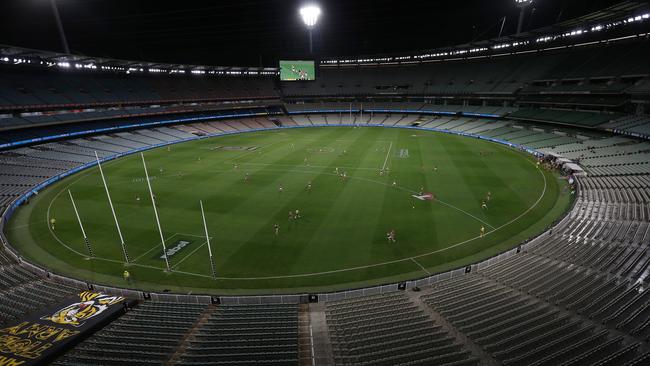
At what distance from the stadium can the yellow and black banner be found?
0.10m

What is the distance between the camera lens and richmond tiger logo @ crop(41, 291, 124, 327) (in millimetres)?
16266

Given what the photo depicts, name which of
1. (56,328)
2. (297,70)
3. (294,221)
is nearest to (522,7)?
(294,221)

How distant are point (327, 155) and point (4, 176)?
47.9m

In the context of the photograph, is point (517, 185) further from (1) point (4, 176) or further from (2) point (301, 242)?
(1) point (4, 176)

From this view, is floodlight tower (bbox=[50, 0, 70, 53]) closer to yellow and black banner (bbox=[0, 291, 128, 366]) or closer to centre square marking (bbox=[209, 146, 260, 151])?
centre square marking (bbox=[209, 146, 260, 151])

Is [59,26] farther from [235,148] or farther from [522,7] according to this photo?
[522,7]

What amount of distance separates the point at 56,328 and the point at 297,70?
93.0 m

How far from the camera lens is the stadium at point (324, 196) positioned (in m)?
15.4

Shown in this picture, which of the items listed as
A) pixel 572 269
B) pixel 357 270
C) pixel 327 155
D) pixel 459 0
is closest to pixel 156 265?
pixel 357 270

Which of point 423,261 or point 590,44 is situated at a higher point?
point 590,44

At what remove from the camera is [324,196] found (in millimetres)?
40656

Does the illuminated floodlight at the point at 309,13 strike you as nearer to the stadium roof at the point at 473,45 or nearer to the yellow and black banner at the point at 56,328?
the stadium roof at the point at 473,45

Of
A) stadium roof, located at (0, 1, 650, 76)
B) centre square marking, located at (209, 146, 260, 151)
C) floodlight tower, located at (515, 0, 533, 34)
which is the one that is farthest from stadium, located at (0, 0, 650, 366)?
centre square marking, located at (209, 146, 260, 151)

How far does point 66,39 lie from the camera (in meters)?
50.0
